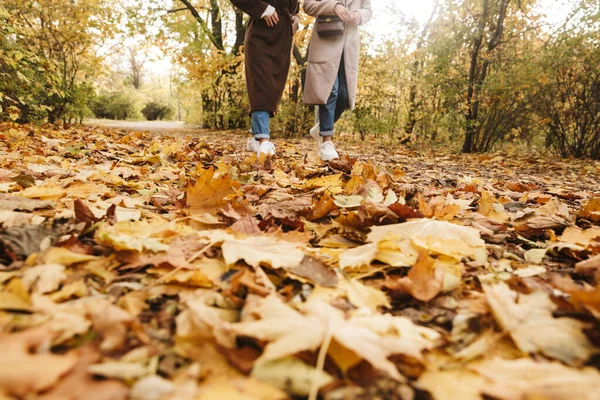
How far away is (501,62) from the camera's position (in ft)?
17.9

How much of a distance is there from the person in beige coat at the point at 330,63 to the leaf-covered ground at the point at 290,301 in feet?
6.38

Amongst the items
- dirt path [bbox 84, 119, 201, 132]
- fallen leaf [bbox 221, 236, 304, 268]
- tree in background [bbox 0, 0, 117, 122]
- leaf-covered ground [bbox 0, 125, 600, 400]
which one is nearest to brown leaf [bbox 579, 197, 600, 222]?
leaf-covered ground [bbox 0, 125, 600, 400]

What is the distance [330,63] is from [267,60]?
21.1 inches

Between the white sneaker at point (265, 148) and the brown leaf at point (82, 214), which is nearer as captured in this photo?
the brown leaf at point (82, 214)

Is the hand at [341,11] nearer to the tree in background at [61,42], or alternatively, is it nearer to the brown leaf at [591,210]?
the brown leaf at [591,210]

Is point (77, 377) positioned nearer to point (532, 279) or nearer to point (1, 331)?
point (1, 331)

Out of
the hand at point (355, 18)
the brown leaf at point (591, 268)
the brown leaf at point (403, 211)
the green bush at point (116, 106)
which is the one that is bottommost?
the brown leaf at point (591, 268)

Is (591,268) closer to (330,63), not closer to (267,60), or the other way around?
(330,63)

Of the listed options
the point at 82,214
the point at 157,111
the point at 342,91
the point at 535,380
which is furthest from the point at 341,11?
A: the point at 157,111

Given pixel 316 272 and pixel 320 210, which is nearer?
pixel 316 272

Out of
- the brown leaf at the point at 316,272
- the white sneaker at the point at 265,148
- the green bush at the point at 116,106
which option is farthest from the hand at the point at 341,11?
the green bush at the point at 116,106

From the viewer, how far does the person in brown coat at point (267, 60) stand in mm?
3109

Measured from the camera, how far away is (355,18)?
3.10 m

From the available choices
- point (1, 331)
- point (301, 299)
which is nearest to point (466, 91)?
point (301, 299)
